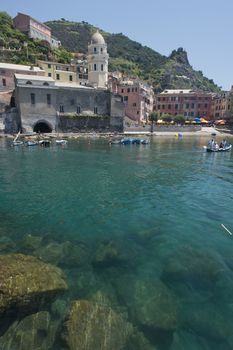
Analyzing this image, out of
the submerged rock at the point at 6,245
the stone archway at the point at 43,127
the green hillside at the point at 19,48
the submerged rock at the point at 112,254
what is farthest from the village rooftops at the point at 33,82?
the submerged rock at the point at 112,254

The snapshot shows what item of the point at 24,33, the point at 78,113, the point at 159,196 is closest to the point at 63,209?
the point at 159,196

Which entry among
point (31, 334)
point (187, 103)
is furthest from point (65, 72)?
point (31, 334)

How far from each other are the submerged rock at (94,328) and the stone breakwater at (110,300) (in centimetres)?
2

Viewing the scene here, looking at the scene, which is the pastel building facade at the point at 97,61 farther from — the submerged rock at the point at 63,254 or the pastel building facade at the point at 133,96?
the submerged rock at the point at 63,254

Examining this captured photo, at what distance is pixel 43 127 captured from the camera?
6588 centimetres

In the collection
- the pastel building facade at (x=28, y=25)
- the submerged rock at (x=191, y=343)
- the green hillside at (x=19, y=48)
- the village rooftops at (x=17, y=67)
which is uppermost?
the pastel building facade at (x=28, y=25)

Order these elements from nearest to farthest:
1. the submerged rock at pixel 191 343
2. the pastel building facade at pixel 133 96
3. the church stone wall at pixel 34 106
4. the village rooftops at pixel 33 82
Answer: the submerged rock at pixel 191 343
the village rooftops at pixel 33 82
the church stone wall at pixel 34 106
the pastel building facade at pixel 133 96

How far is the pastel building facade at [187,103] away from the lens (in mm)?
101000

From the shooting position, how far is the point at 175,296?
8.05 m

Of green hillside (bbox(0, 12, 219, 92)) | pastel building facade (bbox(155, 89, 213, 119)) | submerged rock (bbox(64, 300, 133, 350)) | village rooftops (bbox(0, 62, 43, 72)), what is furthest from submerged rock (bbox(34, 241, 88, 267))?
pastel building facade (bbox(155, 89, 213, 119))

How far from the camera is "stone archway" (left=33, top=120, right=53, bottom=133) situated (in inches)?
2490

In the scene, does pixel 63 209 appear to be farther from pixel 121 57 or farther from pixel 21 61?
pixel 121 57

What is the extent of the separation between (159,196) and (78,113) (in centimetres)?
5389

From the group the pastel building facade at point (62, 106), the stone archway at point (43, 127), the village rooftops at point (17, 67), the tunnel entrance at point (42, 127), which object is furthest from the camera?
the village rooftops at point (17, 67)
